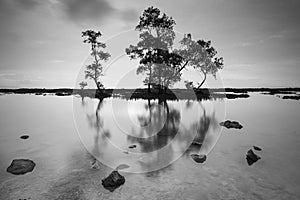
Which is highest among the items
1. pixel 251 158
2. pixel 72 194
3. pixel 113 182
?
pixel 251 158

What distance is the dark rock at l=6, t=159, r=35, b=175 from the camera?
819cm

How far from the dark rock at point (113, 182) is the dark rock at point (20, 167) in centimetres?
397

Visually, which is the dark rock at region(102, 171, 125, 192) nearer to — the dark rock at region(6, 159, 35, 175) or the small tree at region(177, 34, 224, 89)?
the dark rock at region(6, 159, 35, 175)

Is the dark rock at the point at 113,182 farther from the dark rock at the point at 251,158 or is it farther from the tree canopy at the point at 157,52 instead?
the tree canopy at the point at 157,52

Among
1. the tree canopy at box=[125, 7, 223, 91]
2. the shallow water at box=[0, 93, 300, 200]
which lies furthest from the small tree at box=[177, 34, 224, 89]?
the shallow water at box=[0, 93, 300, 200]

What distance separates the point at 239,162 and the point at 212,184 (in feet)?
10.1

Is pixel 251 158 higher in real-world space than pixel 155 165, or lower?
higher

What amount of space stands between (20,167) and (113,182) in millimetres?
4763

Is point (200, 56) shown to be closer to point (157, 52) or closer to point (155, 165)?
point (157, 52)

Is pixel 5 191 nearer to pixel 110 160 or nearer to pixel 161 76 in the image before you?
pixel 110 160

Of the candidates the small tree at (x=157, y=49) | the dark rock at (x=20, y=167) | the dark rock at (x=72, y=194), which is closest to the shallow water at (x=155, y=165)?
the dark rock at (x=72, y=194)


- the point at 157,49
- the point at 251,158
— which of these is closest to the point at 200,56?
the point at 157,49

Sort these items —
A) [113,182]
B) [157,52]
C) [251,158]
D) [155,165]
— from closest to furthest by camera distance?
[113,182] → [155,165] → [251,158] → [157,52]

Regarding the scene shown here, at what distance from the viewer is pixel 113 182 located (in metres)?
7.27
